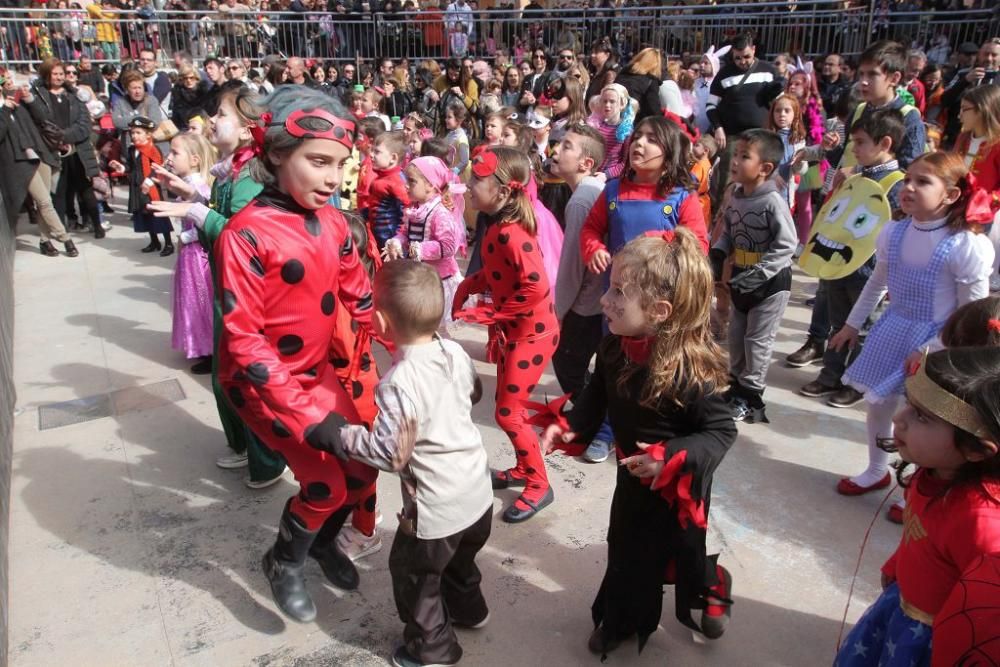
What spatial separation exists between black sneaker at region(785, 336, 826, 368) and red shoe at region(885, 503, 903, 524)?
194 cm

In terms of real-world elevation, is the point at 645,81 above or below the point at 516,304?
above

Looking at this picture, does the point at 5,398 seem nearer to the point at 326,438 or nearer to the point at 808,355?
the point at 326,438

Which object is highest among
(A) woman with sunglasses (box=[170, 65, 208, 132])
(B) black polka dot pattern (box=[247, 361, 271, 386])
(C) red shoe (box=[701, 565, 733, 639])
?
(A) woman with sunglasses (box=[170, 65, 208, 132])

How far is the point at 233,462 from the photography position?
4.07 meters

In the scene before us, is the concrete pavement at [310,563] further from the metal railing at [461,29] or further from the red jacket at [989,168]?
the metal railing at [461,29]

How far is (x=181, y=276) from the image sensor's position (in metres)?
5.29

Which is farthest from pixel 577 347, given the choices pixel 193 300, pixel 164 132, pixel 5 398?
pixel 164 132

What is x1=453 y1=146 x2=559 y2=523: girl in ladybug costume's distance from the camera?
355 cm

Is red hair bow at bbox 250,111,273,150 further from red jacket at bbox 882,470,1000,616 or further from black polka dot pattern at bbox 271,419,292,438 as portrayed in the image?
red jacket at bbox 882,470,1000,616

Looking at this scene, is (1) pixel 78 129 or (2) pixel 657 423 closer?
(2) pixel 657 423

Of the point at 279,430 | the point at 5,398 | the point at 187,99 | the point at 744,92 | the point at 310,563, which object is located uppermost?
the point at 744,92

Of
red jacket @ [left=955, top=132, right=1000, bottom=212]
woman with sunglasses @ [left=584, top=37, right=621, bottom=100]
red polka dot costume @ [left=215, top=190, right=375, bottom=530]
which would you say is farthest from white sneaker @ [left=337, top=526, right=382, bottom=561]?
woman with sunglasses @ [left=584, top=37, right=621, bottom=100]

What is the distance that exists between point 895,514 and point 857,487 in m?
0.26

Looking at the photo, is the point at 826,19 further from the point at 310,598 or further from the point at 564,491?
the point at 310,598
